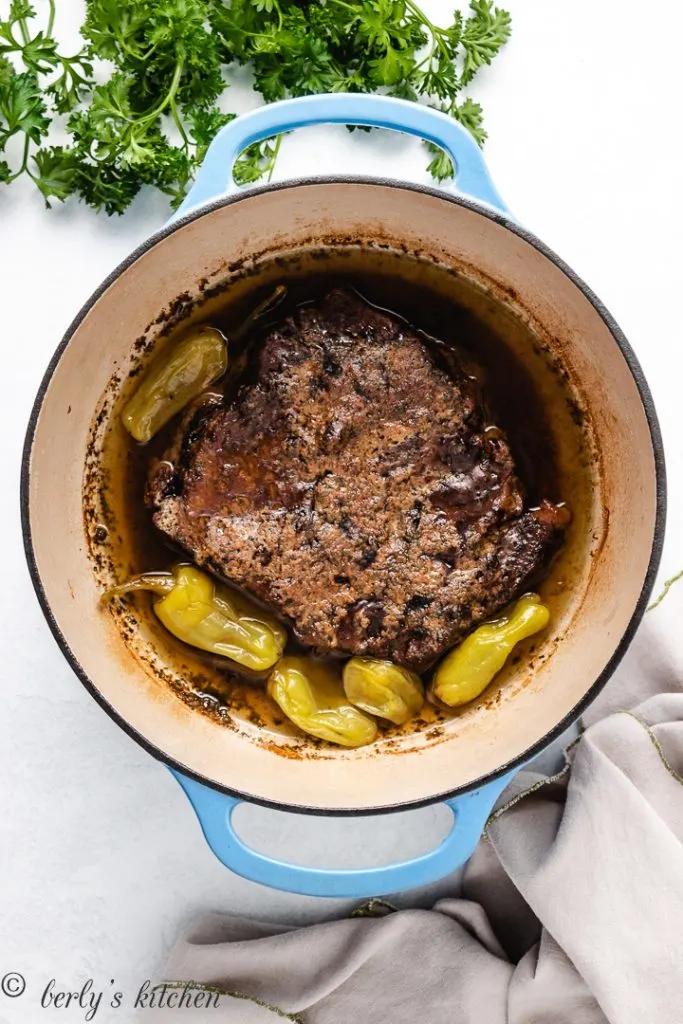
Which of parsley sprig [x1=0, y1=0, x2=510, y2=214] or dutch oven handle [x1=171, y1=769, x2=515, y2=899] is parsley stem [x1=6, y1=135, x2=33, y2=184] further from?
dutch oven handle [x1=171, y1=769, x2=515, y2=899]

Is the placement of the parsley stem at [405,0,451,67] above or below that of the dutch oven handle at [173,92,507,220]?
above

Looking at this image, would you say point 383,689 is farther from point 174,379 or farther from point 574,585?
point 174,379

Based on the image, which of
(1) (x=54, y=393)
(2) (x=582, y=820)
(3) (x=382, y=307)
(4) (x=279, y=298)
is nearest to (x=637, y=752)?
(2) (x=582, y=820)

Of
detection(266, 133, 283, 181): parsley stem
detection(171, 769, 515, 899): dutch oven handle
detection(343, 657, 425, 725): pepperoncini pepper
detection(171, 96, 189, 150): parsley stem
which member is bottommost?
detection(171, 769, 515, 899): dutch oven handle

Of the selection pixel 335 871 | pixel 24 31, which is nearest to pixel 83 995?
pixel 335 871

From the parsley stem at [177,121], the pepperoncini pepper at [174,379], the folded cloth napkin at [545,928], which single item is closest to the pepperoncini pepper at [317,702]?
the folded cloth napkin at [545,928]

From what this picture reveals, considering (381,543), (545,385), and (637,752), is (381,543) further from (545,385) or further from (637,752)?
(637,752)

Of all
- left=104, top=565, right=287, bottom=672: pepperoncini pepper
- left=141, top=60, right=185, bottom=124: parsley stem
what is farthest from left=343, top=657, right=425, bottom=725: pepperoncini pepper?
left=141, top=60, right=185, bottom=124: parsley stem
